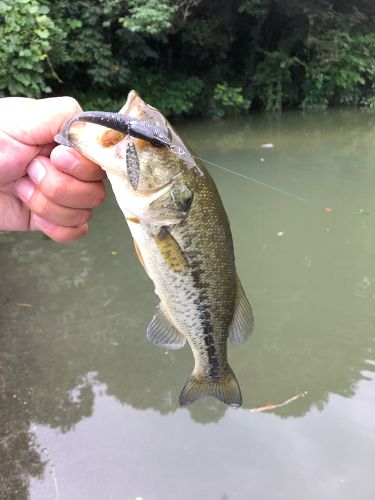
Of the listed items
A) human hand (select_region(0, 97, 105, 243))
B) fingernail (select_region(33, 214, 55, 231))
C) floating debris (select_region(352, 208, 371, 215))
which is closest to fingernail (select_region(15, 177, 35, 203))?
human hand (select_region(0, 97, 105, 243))

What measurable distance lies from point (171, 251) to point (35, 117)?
27.9 inches

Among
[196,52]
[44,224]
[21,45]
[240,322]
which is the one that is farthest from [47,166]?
[196,52]

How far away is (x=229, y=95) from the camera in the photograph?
15.1 m

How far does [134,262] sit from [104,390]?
1.93 metres

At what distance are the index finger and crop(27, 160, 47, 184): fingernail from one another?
0.13 metres

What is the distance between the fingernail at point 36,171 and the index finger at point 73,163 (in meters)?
0.13

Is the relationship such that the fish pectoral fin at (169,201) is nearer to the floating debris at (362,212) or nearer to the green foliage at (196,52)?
the floating debris at (362,212)

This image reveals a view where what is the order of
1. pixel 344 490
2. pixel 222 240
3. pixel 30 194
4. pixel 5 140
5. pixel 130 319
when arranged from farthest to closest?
pixel 130 319, pixel 344 490, pixel 30 194, pixel 5 140, pixel 222 240

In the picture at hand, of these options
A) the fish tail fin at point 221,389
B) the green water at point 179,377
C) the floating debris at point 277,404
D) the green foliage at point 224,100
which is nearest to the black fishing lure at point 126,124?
the fish tail fin at point 221,389

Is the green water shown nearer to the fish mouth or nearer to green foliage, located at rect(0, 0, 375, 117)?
the fish mouth

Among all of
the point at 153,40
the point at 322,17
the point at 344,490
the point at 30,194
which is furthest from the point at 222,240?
the point at 322,17

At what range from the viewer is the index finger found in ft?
5.31

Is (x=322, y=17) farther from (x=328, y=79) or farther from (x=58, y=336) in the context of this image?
(x=58, y=336)

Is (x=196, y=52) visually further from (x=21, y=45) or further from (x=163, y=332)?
(x=163, y=332)
